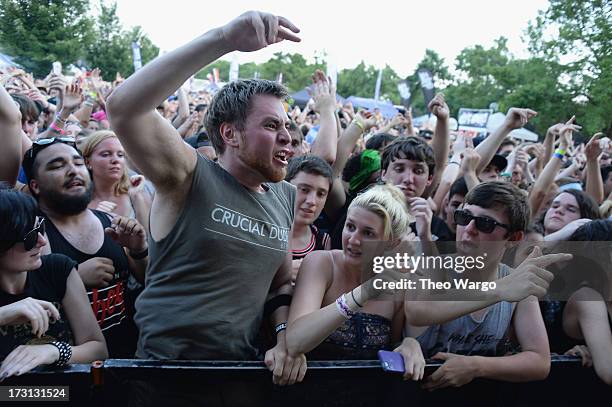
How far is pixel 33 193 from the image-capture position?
264 centimetres

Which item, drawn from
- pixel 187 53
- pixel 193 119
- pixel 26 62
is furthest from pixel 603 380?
pixel 26 62

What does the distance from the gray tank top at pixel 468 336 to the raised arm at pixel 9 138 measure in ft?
6.79

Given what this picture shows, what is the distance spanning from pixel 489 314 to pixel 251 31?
142cm

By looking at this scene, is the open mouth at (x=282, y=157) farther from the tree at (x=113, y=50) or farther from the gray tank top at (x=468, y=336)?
the tree at (x=113, y=50)

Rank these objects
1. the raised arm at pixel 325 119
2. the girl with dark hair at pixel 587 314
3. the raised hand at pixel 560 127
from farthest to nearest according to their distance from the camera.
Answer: the raised hand at pixel 560 127 → the raised arm at pixel 325 119 → the girl with dark hair at pixel 587 314

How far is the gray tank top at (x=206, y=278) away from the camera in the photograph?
174 cm

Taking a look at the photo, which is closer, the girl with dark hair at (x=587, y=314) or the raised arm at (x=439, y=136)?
the girl with dark hair at (x=587, y=314)

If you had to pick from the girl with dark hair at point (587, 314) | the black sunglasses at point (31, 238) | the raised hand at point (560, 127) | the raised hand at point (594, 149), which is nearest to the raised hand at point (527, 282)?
the girl with dark hair at point (587, 314)

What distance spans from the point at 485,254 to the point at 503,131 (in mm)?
2403

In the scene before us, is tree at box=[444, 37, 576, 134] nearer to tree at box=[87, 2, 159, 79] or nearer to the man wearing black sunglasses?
tree at box=[87, 2, 159, 79]

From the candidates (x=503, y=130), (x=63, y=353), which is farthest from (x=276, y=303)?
(x=503, y=130)

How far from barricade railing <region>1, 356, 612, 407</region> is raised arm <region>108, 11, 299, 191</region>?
2.15 feet

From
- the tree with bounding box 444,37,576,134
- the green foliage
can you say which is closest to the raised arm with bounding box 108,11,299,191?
the tree with bounding box 444,37,576,134

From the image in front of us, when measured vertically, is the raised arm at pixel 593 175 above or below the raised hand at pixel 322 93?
below
